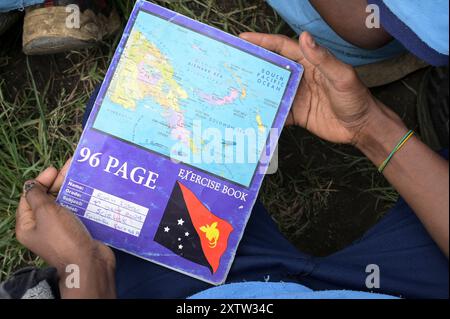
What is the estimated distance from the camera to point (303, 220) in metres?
1.32

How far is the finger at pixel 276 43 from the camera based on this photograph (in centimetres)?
98

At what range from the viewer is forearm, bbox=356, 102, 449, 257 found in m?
0.82

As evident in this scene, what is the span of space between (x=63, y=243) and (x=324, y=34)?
0.72 meters

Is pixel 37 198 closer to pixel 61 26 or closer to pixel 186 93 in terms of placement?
pixel 186 93

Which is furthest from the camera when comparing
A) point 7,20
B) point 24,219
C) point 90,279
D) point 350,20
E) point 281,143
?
point 281,143

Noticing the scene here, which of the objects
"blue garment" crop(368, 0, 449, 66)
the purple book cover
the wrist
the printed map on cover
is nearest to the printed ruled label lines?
the purple book cover

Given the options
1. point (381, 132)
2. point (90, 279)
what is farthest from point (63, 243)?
point (381, 132)

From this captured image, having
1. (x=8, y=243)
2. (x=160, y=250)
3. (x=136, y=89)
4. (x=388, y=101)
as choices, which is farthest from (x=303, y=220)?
(x=8, y=243)

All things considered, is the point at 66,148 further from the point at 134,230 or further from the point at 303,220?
the point at 303,220

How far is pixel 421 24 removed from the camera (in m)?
0.83
